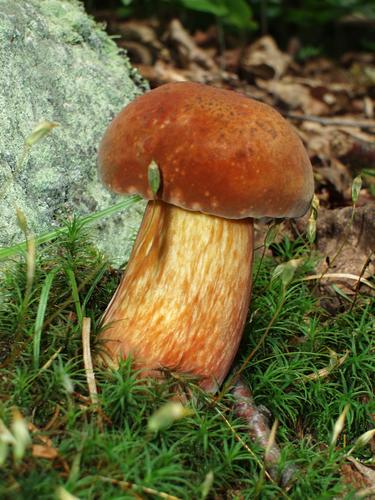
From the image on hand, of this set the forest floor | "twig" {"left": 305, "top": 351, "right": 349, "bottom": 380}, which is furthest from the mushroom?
"twig" {"left": 305, "top": 351, "right": 349, "bottom": 380}

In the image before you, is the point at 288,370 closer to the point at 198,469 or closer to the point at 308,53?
the point at 198,469

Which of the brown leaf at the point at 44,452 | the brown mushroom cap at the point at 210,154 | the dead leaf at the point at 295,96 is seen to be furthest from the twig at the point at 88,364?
the dead leaf at the point at 295,96

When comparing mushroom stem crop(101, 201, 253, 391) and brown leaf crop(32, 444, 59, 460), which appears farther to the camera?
mushroom stem crop(101, 201, 253, 391)

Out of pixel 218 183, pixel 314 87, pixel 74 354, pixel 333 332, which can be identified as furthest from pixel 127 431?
pixel 314 87

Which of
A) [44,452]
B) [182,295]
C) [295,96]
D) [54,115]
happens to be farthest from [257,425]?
[295,96]

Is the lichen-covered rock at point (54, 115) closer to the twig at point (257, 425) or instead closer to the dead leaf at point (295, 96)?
the twig at point (257, 425)

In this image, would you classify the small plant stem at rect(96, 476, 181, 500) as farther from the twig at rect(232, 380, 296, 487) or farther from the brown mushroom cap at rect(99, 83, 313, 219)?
the brown mushroom cap at rect(99, 83, 313, 219)

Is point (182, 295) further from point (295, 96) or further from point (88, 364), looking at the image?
point (295, 96)
